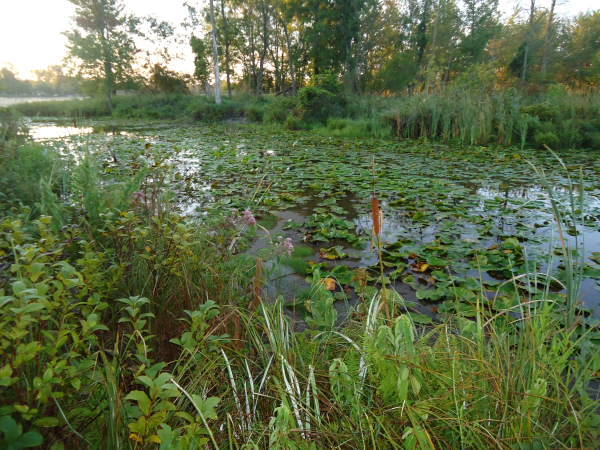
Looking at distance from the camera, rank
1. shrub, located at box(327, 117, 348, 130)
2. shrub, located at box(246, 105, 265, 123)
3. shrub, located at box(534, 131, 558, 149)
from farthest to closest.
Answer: shrub, located at box(246, 105, 265, 123) → shrub, located at box(327, 117, 348, 130) → shrub, located at box(534, 131, 558, 149)

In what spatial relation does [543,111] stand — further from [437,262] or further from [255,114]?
[255,114]

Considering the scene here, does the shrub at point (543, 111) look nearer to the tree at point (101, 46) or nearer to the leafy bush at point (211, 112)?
the leafy bush at point (211, 112)

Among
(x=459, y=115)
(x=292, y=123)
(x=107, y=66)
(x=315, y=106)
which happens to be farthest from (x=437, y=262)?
(x=107, y=66)

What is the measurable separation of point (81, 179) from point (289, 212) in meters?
2.21

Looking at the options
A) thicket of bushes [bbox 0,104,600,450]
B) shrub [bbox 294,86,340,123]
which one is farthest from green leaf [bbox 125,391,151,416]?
shrub [bbox 294,86,340,123]

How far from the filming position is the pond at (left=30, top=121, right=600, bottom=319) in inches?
93.4

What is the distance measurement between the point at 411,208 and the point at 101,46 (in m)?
27.4

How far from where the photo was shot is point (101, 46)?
76.2 feet

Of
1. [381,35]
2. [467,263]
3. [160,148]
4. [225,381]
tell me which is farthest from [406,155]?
[381,35]

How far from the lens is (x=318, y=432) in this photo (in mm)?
981

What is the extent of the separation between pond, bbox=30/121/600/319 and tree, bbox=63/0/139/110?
21.3 metres

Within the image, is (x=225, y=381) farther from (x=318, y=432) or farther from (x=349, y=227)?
(x=349, y=227)

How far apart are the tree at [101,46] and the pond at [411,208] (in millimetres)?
21273

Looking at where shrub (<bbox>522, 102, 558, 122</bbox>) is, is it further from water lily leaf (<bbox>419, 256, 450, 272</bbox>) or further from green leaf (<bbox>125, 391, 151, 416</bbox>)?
green leaf (<bbox>125, 391, 151, 416</bbox>)
